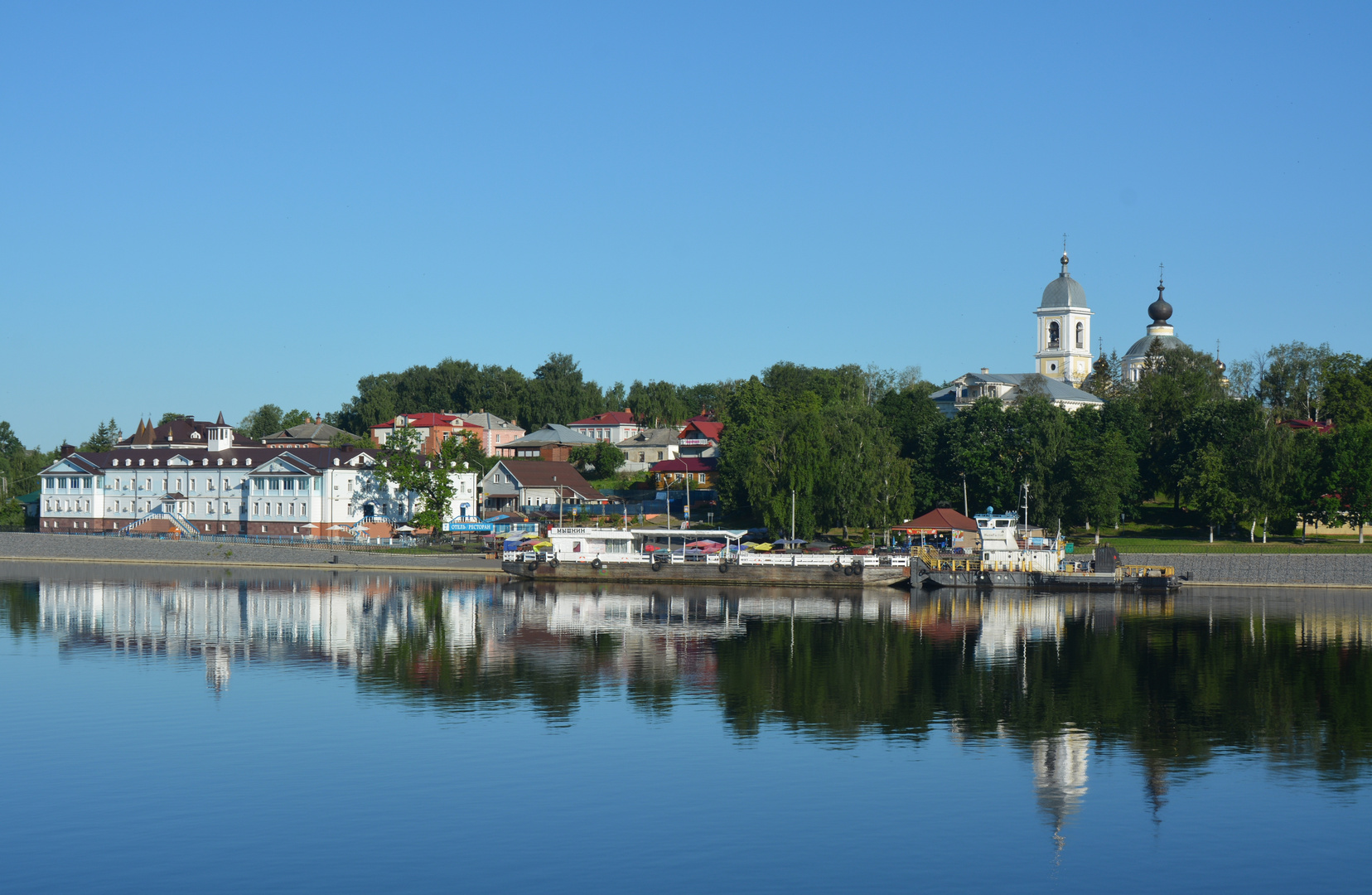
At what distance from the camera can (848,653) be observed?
4662 centimetres

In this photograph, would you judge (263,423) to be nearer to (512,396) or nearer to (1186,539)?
(512,396)

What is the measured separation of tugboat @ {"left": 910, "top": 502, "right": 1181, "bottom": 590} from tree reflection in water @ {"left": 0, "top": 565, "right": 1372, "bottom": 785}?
2.43 metres

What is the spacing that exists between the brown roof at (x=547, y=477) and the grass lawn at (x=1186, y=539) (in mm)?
45329

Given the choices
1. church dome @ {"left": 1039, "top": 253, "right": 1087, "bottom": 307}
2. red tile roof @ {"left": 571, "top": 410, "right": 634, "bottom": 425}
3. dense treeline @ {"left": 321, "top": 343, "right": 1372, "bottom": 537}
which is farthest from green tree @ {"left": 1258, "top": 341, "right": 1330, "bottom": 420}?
red tile roof @ {"left": 571, "top": 410, "right": 634, "bottom": 425}

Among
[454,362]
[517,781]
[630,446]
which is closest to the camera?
[517,781]

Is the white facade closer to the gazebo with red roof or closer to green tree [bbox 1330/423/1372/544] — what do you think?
the gazebo with red roof

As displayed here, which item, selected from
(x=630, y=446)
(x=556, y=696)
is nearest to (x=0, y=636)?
(x=556, y=696)

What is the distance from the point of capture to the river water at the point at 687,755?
22844 mm

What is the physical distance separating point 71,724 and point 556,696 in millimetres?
13142

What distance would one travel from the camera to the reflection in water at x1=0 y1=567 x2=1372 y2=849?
110 ft

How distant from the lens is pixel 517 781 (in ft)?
92.2

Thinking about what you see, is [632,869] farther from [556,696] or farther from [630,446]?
[630,446]

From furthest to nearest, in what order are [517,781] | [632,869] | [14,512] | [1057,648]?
[14,512]
[1057,648]
[517,781]
[632,869]

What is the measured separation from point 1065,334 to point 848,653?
120m
